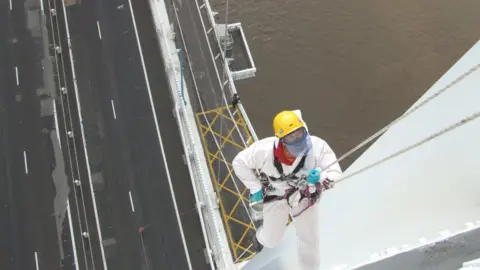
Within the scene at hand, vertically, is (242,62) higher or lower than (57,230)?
higher

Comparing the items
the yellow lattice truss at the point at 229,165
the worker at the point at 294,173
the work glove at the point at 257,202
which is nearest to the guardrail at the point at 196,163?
the yellow lattice truss at the point at 229,165

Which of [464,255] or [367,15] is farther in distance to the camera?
[367,15]

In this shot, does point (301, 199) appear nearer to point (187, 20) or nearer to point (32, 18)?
point (187, 20)

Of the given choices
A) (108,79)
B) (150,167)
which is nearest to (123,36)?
(108,79)

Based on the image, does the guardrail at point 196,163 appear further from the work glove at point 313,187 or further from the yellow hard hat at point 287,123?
the yellow hard hat at point 287,123

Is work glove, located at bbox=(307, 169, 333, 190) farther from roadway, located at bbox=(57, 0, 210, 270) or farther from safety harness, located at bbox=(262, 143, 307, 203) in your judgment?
roadway, located at bbox=(57, 0, 210, 270)

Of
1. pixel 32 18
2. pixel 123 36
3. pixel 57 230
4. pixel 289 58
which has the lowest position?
pixel 57 230

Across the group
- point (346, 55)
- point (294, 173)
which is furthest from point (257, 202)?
point (346, 55)
